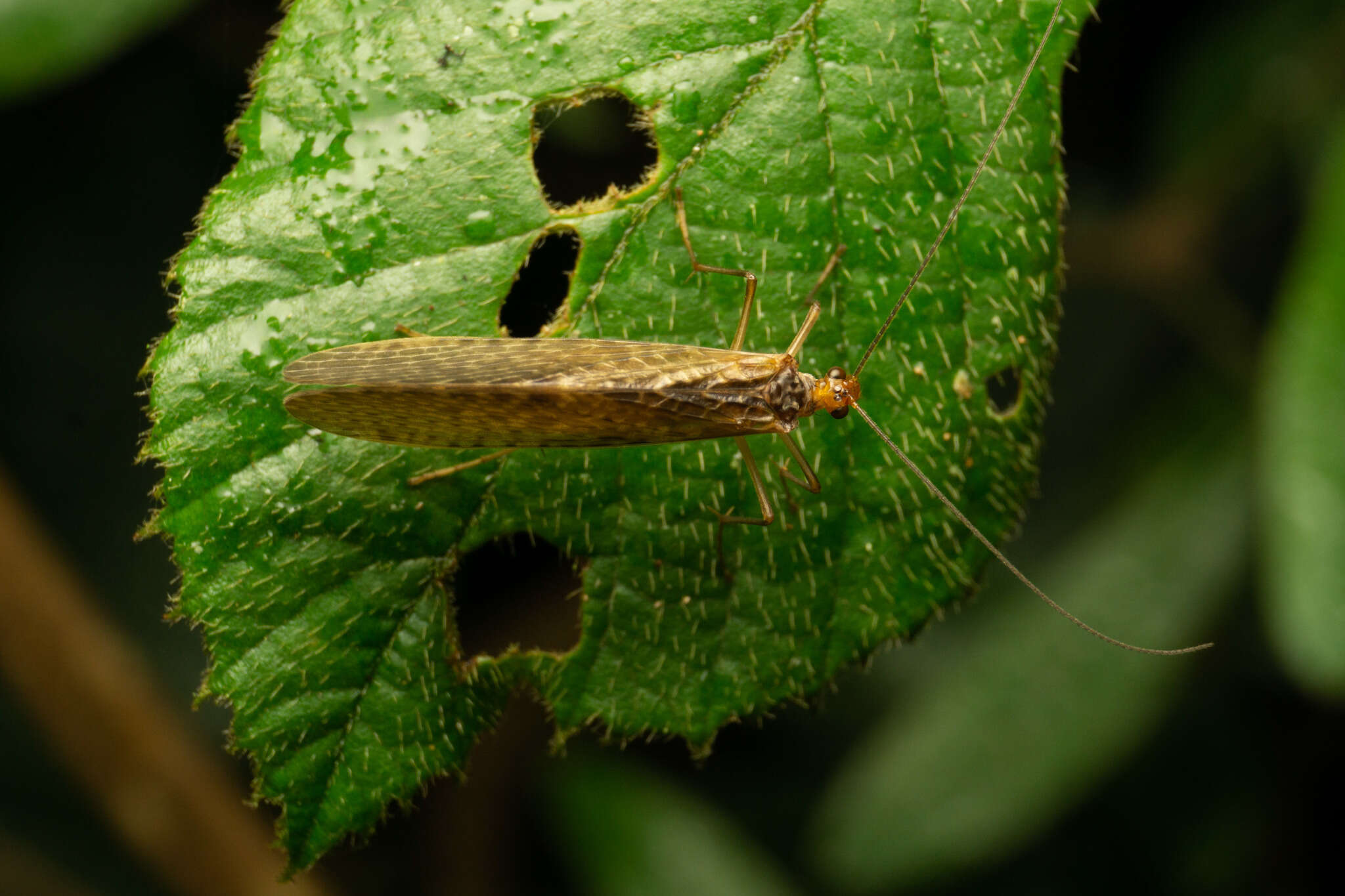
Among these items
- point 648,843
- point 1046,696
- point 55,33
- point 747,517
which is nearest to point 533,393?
point 747,517

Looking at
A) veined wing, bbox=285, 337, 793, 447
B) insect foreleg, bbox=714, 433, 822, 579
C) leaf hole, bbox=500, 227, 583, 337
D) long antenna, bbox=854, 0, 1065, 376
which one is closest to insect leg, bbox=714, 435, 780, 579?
insect foreleg, bbox=714, 433, 822, 579

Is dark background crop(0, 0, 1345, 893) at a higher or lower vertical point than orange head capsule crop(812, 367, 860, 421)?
lower

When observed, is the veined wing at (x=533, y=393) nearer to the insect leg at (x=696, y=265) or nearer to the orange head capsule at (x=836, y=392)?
the orange head capsule at (x=836, y=392)

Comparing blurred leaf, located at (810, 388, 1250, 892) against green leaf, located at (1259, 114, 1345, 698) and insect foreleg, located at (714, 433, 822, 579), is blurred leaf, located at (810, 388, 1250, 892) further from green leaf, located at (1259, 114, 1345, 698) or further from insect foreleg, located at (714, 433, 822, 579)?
insect foreleg, located at (714, 433, 822, 579)

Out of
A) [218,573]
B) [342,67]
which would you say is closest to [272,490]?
[218,573]

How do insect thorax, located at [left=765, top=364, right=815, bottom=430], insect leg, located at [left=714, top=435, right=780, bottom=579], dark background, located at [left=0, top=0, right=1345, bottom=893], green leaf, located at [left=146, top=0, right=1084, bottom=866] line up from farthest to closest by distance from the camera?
dark background, located at [left=0, top=0, right=1345, bottom=893] → insect thorax, located at [left=765, top=364, right=815, bottom=430] → insect leg, located at [left=714, top=435, right=780, bottom=579] → green leaf, located at [left=146, top=0, right=1084, bottom=866]

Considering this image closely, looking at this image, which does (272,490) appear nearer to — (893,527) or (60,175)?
Result: (893,527)

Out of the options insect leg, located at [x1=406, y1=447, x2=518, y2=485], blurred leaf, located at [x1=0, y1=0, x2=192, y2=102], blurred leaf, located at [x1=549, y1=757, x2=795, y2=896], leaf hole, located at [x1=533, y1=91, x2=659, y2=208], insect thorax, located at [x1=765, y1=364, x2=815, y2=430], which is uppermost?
blurred leaf, located at [x1=0, y1=0, x2=192, y2=102]
